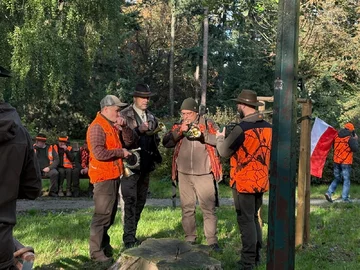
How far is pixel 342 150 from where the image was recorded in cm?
1160

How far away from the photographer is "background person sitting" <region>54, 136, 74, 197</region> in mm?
12281

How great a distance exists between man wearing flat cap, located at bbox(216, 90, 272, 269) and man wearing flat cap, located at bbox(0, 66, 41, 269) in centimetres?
271

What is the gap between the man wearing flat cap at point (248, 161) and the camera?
5.17m

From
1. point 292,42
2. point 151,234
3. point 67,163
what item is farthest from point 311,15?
point 292,42

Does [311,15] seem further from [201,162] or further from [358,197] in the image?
[201,162]

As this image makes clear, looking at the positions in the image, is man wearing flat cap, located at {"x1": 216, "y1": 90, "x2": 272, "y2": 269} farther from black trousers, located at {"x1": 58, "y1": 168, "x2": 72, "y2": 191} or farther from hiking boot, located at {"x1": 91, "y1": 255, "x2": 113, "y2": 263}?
black trousers, located at {"x1": 58, "y1": 168, "x2": 72, "y2": 191}

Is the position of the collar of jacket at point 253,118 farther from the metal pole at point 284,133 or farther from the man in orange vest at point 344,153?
the man in orange vest at point 344,153

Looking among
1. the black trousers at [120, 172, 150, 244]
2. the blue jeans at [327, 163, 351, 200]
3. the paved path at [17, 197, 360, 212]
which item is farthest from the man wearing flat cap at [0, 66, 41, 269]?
the blue jeans at [327, 163, 351, 200]

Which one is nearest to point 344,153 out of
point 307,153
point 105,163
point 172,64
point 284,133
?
point 307,153

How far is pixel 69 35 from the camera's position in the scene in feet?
54.0

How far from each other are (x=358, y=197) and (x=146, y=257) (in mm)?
9901

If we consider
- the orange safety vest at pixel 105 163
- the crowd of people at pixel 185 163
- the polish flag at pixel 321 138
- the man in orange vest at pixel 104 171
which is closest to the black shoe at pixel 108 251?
the crowd of people at pixel 185 163

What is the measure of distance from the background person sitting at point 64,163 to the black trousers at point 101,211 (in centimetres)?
679

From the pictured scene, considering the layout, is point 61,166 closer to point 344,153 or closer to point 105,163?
point 105,163
